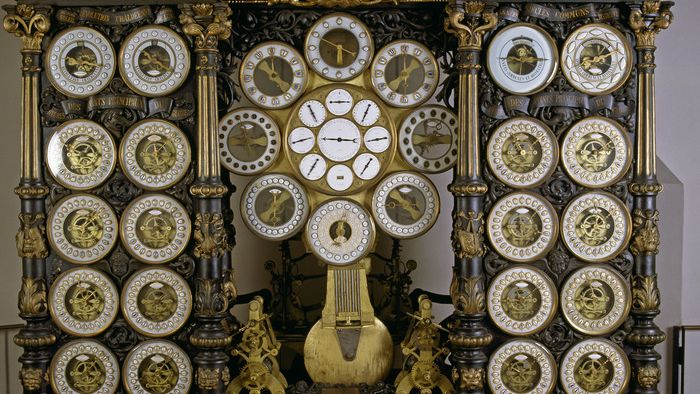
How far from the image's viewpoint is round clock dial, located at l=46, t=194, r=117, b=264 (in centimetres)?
611

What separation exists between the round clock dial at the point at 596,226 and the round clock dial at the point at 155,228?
2.54 meters

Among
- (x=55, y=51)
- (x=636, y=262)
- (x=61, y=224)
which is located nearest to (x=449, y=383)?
(x=636, y=262)

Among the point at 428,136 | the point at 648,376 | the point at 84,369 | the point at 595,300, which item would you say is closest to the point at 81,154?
the point at 84,369

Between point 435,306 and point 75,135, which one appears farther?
point 435,306

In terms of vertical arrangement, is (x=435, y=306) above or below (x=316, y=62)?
below

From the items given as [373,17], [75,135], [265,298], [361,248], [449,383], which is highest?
[373,17]

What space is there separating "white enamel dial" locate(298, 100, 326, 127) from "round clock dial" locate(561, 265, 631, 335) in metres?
2.00

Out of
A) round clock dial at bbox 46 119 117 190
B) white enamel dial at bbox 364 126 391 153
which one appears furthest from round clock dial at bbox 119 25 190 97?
white enamel dial at bbox 364 126 391 153

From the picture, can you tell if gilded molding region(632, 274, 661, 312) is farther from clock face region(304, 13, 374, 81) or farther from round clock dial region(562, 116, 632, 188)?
clock face region(304, 13, 374, 81)

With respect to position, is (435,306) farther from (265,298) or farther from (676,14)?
(676,14)

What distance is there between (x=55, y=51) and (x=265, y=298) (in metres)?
2.34

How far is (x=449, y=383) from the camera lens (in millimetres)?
6215

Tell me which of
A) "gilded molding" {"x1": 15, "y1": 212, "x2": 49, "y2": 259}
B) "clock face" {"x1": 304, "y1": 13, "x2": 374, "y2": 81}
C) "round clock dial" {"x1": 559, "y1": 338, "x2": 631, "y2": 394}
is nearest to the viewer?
"gilded molding" {"x1": 15, "y1": 212, "x2": 49, "y2": 259}

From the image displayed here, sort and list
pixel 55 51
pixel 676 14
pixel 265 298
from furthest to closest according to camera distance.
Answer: pixel 676 14 < pixel 265 298 < pixel 55 51
